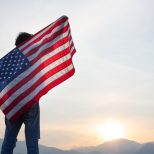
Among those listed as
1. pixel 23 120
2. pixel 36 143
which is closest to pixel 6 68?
pixel 23 120

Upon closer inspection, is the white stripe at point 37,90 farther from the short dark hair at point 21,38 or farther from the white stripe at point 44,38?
the short dark hair at point 21,38

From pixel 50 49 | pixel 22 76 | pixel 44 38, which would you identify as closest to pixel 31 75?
pixel 22 76

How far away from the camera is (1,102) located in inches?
320

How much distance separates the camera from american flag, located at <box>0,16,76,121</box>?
8125 millimetres

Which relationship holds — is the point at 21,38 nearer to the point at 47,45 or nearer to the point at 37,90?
the point at 47,45

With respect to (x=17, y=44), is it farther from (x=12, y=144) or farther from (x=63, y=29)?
(x=12, y=144)

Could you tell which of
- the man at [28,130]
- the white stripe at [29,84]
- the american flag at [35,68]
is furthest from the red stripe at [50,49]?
the man at [28,130]

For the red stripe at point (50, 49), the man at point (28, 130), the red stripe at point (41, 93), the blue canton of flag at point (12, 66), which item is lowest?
the man at point (28, 130)

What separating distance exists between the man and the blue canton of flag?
77 cm

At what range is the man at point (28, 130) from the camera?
309 inches

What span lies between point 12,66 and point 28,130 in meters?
1.44

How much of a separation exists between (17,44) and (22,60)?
1.33 ft

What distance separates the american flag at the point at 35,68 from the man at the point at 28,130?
0.13 meters

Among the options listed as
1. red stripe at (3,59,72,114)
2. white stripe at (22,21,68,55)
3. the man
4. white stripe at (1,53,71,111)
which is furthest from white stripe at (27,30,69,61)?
the man
